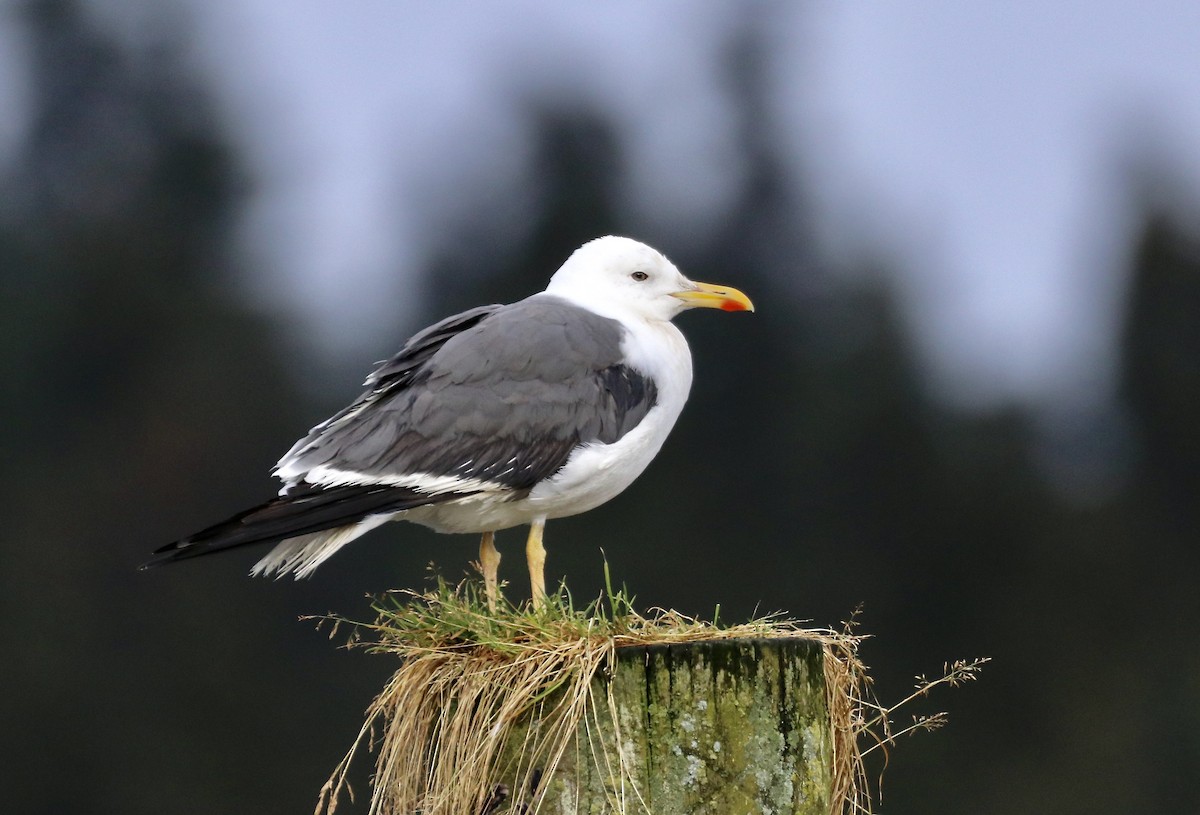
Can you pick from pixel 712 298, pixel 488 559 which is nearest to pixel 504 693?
pixel 488 559

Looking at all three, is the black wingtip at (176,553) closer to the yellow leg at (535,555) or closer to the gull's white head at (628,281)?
the yellow leg at (535,555)

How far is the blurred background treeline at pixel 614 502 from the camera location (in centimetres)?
2380

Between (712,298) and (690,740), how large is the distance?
3.28 meters

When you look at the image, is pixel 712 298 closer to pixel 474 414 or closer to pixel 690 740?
pixel 474 414

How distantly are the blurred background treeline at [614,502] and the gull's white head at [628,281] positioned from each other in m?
12.1

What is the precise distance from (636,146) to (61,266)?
1022 centimetres

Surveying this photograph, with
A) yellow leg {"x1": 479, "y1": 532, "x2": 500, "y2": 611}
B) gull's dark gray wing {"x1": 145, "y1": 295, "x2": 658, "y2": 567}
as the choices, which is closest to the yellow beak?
gull's dark gray wing {"x1": 145, "y1": 295, "x2": 658, "y2": 567}

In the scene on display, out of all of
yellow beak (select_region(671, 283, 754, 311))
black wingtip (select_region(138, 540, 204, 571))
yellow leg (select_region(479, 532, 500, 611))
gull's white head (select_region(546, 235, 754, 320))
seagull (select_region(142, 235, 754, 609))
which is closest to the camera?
black wingtip (select_region(138, 540, 204, 571))

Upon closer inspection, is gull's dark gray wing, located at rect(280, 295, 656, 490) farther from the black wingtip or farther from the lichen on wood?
the lichen on wood

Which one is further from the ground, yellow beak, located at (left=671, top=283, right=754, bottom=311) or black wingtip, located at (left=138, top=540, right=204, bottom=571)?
yellow beak, located at (left=671, top=283, right=754, bottom=311)

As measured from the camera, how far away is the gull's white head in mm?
7598

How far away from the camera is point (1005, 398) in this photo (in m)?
28.3

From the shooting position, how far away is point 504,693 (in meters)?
5.06

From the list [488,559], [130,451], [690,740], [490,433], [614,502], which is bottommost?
[614,502]
